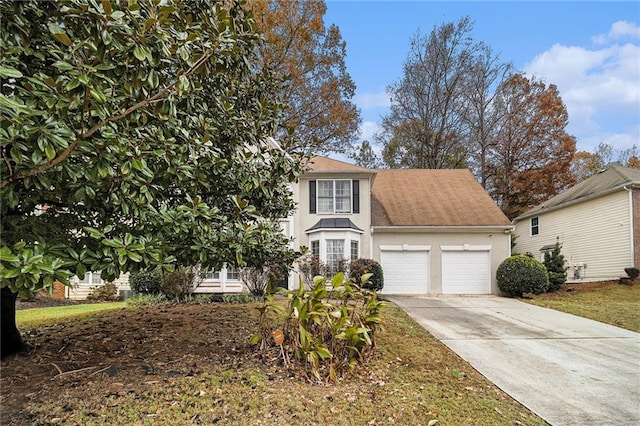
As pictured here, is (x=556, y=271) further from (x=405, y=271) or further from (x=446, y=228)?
(x=405, y=271)

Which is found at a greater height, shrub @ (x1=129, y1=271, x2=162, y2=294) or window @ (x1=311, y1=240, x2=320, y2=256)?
window @ (x1=311, y1=240, x2=320, y2=256)

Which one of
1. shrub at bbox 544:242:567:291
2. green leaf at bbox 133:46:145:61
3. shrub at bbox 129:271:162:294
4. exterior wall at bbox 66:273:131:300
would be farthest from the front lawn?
shrub at bbox 544:242:567:291

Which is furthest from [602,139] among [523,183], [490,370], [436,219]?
[490,370]

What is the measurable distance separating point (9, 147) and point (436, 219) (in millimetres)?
14532

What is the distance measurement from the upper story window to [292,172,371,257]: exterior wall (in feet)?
0.52

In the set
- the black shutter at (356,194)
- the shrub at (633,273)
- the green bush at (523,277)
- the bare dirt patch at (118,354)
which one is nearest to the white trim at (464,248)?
the green bush at (523,277)

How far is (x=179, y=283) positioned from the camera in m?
10.2

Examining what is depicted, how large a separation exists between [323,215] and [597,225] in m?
12.8

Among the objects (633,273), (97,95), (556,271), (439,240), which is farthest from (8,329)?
(633,273)

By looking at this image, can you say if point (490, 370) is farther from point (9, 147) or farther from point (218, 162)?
point (9, 147)

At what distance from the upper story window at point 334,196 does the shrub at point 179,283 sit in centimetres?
611

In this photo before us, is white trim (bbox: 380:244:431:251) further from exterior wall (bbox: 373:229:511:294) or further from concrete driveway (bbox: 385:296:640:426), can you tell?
concrete driveway (bbox: 385:296:640:426)

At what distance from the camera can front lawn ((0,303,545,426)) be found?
3693 millimetres

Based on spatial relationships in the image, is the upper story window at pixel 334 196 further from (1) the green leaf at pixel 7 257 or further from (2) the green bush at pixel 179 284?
(1) the green leaf at pixel 7 257
